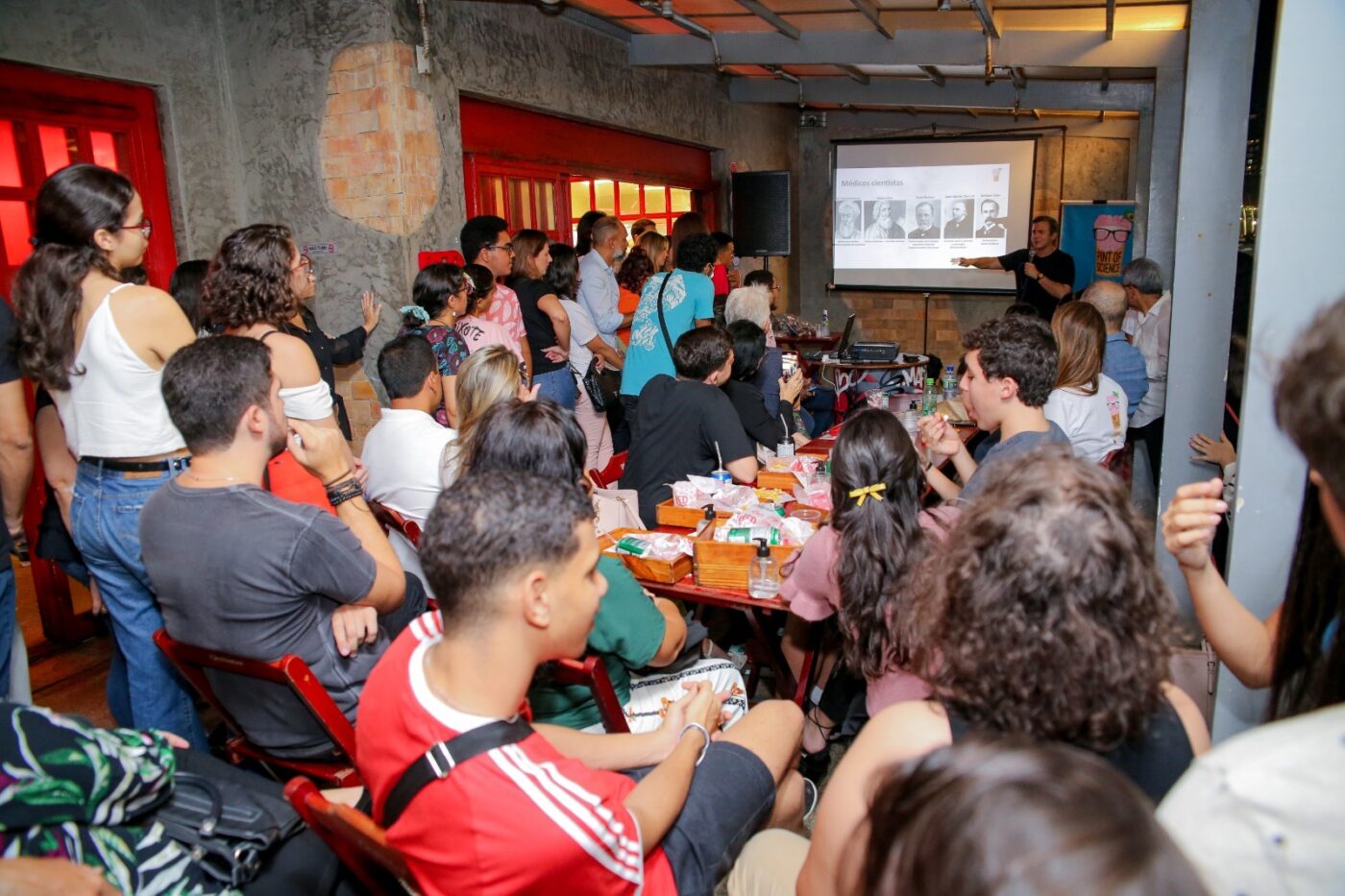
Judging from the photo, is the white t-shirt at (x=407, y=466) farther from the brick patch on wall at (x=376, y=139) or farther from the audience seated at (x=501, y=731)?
the brick patch on wall at (x=376, y=139)

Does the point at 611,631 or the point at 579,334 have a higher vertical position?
the point at 579,334

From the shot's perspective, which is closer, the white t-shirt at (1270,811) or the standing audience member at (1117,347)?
the white t-shirt at (1270,811)

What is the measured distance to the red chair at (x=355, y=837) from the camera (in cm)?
129

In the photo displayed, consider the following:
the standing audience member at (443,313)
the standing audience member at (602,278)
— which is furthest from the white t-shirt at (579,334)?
the standing audience member at (443,313)

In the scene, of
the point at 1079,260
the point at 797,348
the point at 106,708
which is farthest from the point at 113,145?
the point at 1079,260

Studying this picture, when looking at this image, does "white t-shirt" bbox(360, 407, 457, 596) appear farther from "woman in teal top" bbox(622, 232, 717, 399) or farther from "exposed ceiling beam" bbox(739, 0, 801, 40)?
"exposed ceiling beam" bbox(739, 0, 801, 40)

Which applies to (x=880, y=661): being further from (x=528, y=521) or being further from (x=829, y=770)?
(x=528, y=521)

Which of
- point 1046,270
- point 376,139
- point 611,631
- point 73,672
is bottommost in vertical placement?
point 73,672

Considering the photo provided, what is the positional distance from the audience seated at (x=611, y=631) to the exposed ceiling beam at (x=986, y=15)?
4592 mm

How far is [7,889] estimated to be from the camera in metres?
1.08

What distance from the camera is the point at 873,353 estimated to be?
261 inches

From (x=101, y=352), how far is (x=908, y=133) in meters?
10.6

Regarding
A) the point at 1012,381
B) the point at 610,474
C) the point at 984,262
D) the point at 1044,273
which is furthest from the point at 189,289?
the point at 984,262

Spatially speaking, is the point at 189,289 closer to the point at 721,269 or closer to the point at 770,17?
the point at 770,17
